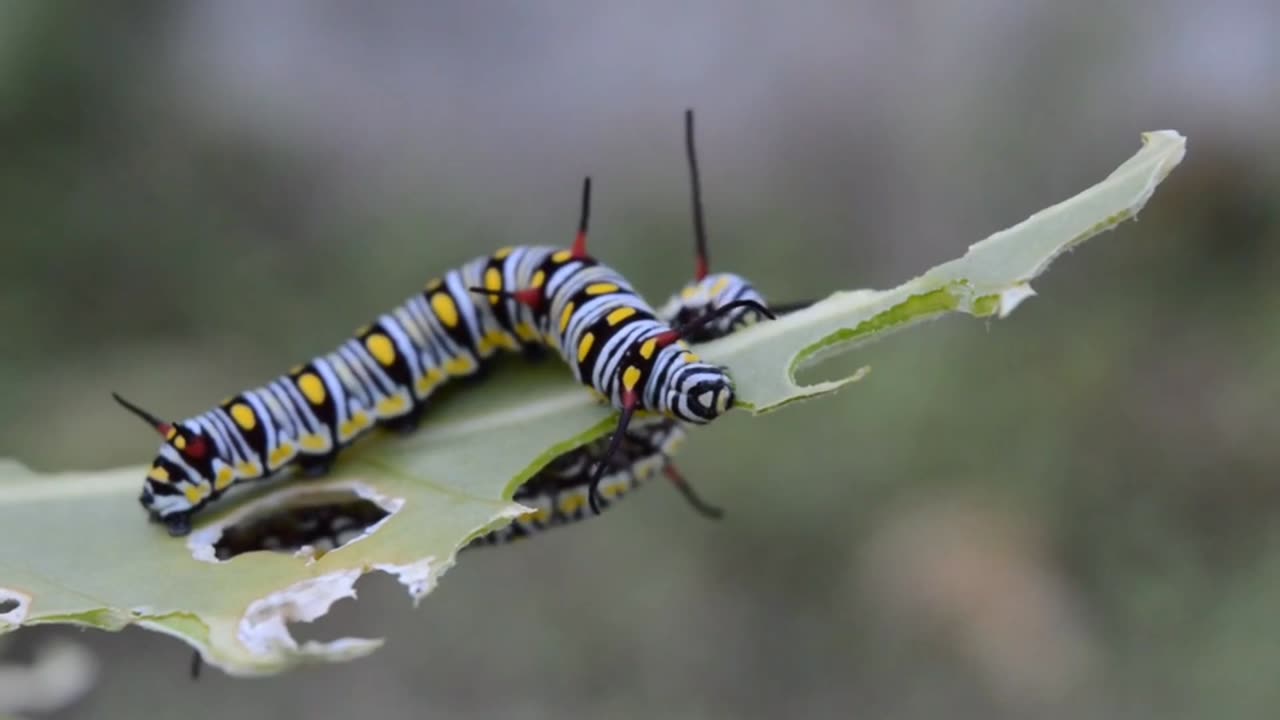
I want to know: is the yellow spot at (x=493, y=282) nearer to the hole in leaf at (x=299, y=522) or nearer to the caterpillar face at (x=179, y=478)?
the hole in leaf at (x=299, y=522)

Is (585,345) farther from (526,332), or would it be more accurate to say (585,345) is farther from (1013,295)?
(1013,295)

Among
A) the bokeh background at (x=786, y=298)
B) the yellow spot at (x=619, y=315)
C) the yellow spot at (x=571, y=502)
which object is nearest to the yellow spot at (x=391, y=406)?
the yellow spot at (x=571, y=502)

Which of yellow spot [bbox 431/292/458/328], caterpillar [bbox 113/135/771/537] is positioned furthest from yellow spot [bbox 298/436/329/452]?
yellow spot [bbox 431/292/458/328]

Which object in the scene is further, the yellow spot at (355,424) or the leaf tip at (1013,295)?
the yellow spot at (355,424)

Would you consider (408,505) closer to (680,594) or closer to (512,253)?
(512,253)

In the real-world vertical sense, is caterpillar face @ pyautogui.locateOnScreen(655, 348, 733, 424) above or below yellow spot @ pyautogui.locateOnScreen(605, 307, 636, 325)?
below

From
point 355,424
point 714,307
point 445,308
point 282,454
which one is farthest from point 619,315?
point 282,454

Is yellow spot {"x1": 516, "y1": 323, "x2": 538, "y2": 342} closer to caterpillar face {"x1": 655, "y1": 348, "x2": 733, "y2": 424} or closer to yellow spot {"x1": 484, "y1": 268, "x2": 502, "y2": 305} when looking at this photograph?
yellow spot {"x1": 484, "y1": 268, "x2": 502, "y2": 305}

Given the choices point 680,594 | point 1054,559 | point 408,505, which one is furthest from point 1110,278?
point 408,505
